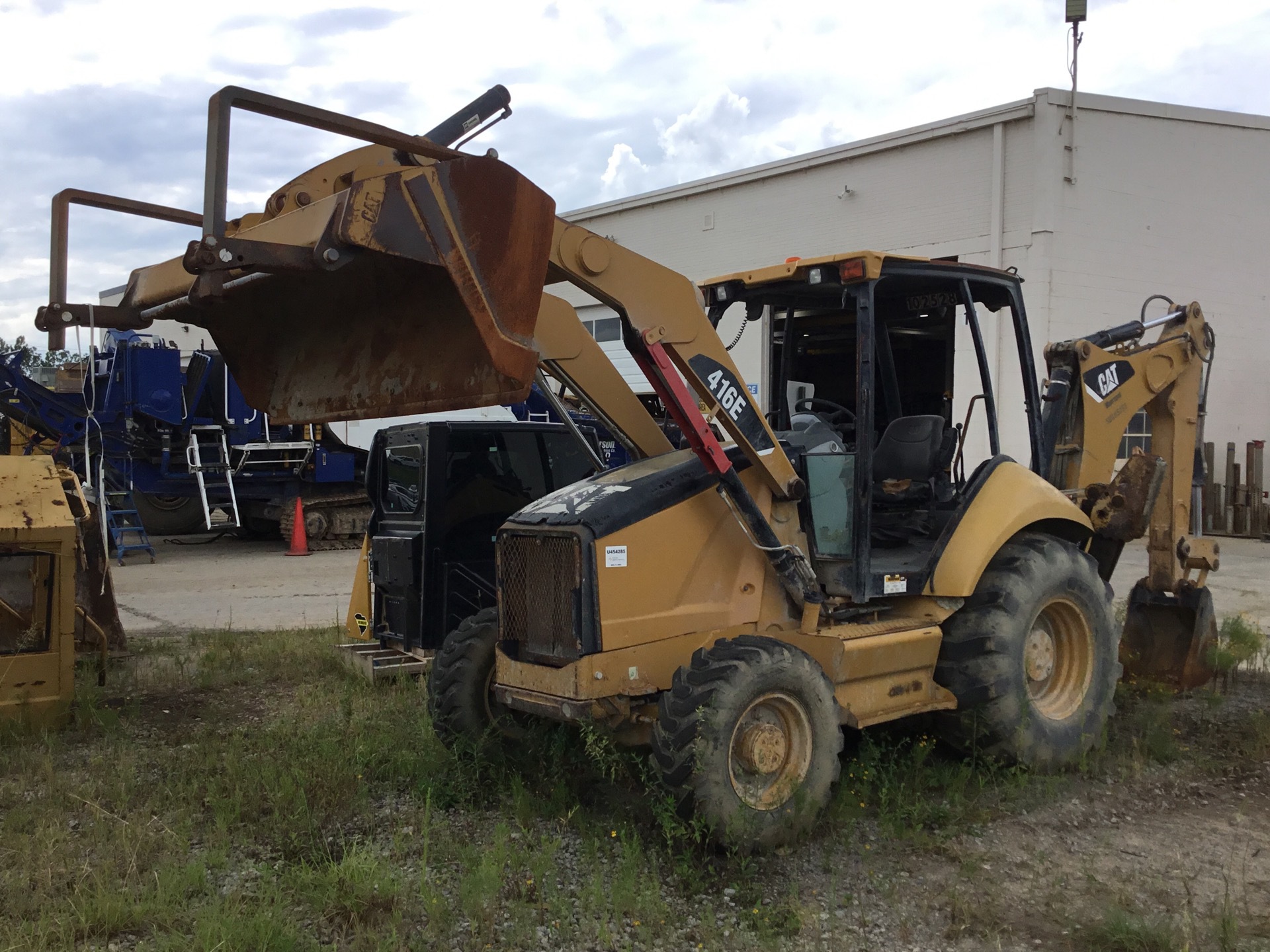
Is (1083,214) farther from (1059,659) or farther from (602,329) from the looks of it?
(1059,659)

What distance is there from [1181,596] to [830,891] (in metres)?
4.19

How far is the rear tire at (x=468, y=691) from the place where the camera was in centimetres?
557

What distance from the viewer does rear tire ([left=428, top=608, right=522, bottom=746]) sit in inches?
219

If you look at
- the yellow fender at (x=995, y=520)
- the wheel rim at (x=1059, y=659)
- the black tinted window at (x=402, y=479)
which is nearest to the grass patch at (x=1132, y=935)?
the yellow fender at (x=995, y=520)

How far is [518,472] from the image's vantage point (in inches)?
311

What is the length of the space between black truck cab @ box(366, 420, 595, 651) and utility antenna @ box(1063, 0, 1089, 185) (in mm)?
12579

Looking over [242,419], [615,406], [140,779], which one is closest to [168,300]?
[615,406]

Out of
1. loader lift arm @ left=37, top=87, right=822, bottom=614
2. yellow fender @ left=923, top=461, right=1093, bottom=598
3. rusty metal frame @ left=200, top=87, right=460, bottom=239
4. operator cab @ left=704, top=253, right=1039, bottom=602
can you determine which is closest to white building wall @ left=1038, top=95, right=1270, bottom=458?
operator cab @ left=704, top=253, right=1039, bottom=602

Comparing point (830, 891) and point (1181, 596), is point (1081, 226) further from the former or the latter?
point (830, 891)

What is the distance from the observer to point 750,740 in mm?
4516

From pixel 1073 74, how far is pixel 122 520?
1548 cm

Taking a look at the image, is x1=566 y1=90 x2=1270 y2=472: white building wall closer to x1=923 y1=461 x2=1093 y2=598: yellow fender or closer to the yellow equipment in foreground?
x1=923 y1=461 x2=1093 y2=598: yellow fender

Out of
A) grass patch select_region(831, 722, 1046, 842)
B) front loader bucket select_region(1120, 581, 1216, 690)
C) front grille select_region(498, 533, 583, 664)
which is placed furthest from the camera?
front loader bucket select_region(1120, 581, 1216, 690)

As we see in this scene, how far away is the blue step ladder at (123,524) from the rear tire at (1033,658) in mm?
13262
